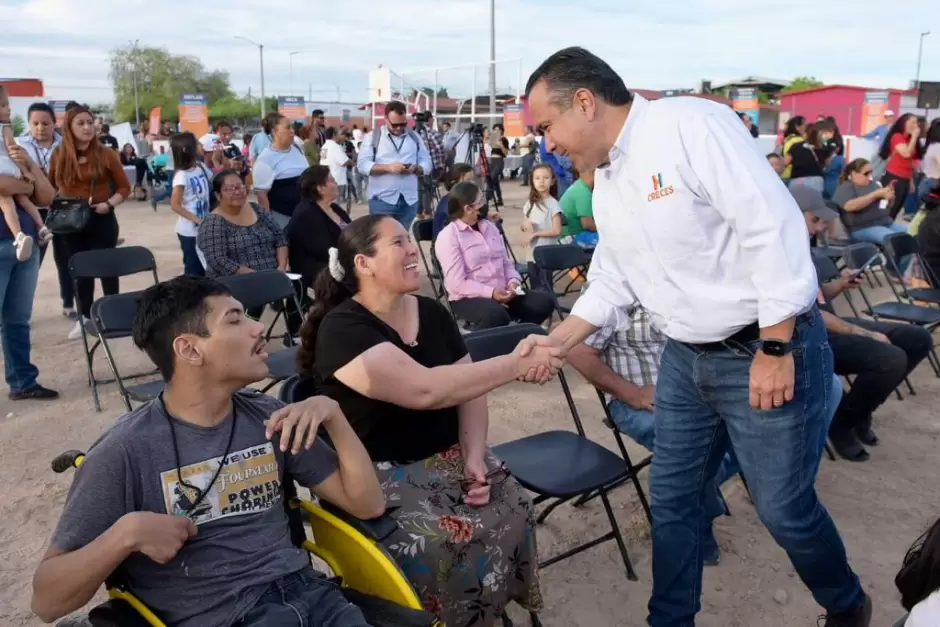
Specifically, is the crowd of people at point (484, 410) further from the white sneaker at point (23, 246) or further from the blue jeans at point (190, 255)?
the blue jeans at point (190, 255)

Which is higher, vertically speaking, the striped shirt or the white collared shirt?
the white collared shirt

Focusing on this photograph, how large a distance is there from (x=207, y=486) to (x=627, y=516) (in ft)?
7.55

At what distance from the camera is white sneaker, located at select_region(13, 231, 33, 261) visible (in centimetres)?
486

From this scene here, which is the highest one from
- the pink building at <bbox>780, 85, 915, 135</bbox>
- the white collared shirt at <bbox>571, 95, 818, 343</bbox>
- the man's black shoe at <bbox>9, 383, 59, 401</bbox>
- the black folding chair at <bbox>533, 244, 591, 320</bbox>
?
the pink building at <bbox>780, 85, 915, 135</bbox>

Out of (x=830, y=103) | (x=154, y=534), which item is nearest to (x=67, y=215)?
(x=154, y=534)

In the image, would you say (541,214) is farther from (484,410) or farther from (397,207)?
(484,410)

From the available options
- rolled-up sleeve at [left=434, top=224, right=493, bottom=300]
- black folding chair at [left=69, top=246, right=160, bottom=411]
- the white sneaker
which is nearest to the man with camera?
rolled-up sleeve at [left=434, top=224, right=493, bottom=300]

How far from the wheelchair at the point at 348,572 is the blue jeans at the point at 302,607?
64 mm

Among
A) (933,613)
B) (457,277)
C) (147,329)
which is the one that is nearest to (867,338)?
(457,277)

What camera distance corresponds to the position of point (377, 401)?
2.46m

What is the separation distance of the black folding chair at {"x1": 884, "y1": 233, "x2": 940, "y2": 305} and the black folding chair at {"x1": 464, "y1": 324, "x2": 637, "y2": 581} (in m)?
4.07

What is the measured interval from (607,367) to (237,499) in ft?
5.80

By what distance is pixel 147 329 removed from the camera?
2008 mm

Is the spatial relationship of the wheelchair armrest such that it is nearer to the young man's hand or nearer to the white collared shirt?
the young man's hand
